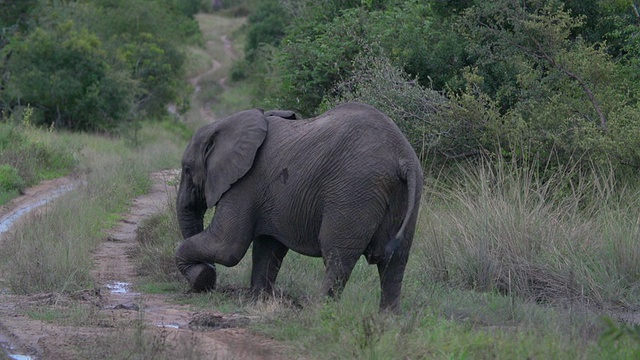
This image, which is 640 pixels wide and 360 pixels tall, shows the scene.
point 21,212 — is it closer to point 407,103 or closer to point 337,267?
point 407,103

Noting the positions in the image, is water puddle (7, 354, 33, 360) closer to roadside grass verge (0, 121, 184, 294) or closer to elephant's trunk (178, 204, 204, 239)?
roadside grass verge (0, 121, 184, 294)

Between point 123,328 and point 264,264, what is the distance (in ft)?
6.99

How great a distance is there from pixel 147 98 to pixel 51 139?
1301 cm

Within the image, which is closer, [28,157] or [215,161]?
[215,161]

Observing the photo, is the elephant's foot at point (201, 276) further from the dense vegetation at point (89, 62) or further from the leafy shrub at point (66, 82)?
the leafy shrub at point (66, 82)

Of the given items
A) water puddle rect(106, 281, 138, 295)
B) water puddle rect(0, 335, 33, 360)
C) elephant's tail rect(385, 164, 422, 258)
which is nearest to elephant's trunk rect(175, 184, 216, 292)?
water puddle rect(106, 281, 138, 295)

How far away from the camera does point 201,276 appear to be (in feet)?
28.6

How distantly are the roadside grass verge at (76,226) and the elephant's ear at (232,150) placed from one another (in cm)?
166

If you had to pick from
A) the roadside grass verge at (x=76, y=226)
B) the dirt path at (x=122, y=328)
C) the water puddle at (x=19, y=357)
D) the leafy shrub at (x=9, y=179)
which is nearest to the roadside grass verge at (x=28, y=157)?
the leafy shrub at (x=9, y=179)

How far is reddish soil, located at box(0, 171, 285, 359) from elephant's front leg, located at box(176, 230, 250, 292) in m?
0.31

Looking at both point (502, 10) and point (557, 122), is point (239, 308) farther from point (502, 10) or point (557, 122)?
point (502, 10)

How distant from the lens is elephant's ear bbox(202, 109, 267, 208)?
27.1ft

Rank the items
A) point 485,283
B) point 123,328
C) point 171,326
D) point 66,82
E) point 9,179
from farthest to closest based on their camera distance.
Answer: point 66,82, point 9,179, point 485,283, point 171,326, point 123,328

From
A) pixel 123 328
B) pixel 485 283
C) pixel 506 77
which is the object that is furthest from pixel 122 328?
pixel 506 77
